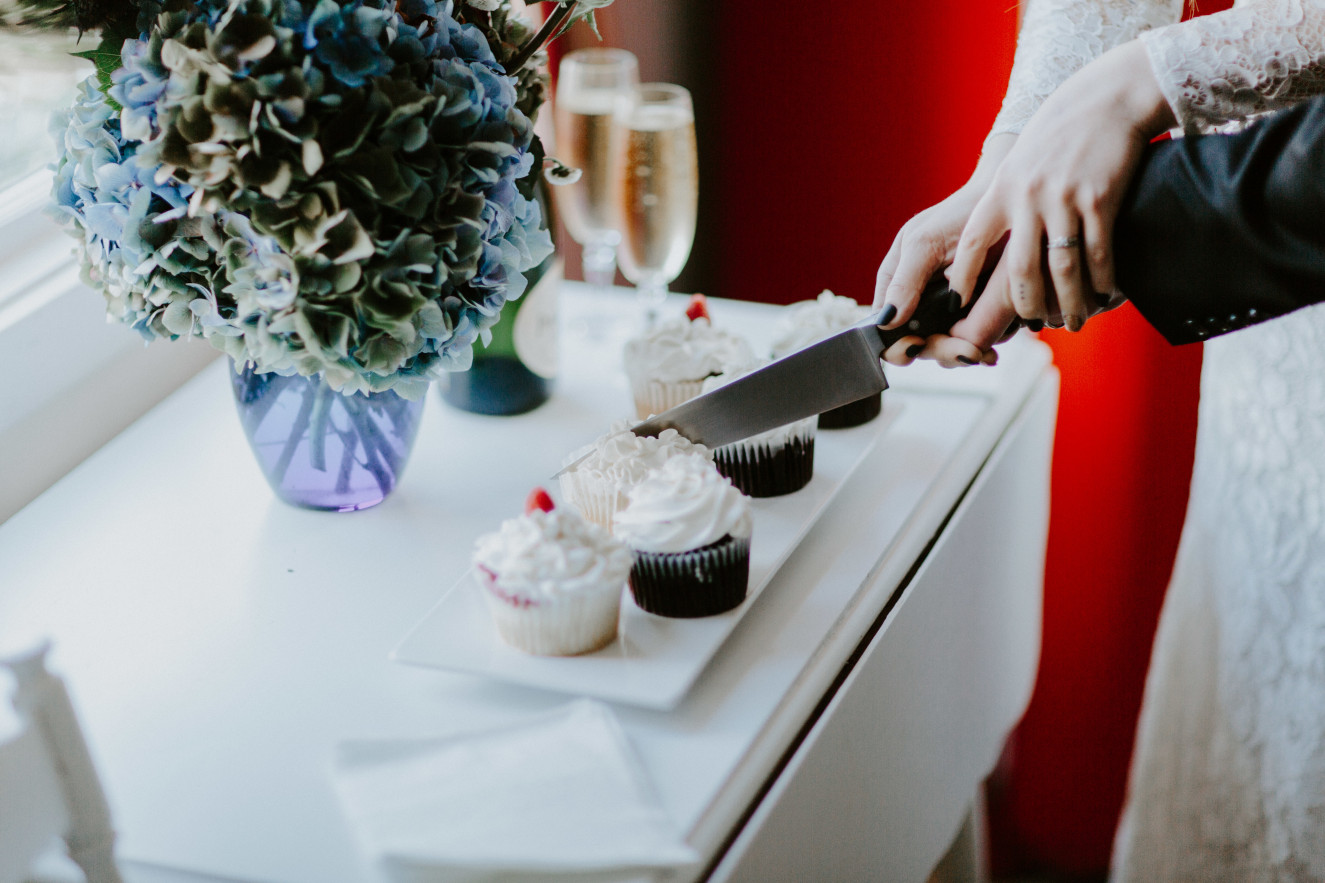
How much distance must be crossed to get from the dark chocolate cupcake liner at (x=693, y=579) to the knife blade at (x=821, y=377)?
142 millimetres

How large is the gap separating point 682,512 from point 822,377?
0.61 feet

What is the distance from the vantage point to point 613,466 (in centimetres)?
100

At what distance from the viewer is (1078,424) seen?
1.80 metres

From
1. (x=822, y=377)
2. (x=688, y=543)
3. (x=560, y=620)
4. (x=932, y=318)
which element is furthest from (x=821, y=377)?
(x=560, y=620)

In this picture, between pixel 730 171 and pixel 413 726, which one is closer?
pixel 413 726

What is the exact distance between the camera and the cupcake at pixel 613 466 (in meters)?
0.99

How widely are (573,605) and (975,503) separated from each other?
51 cm

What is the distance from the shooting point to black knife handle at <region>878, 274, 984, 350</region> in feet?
3.18

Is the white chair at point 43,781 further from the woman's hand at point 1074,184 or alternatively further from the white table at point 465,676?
the woman's hand at point 1074,184

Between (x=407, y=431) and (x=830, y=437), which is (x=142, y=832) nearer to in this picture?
(x=407, y=431)

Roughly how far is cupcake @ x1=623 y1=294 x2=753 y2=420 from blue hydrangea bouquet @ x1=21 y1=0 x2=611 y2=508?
0.89 feet

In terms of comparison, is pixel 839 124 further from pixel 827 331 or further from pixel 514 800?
pixel 514 800

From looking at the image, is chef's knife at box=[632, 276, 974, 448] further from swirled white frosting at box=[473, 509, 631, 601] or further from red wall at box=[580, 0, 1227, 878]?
red wall at box=[580, 0, 1227, 878]

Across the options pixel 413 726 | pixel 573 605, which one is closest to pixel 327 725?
pixel 413 726
